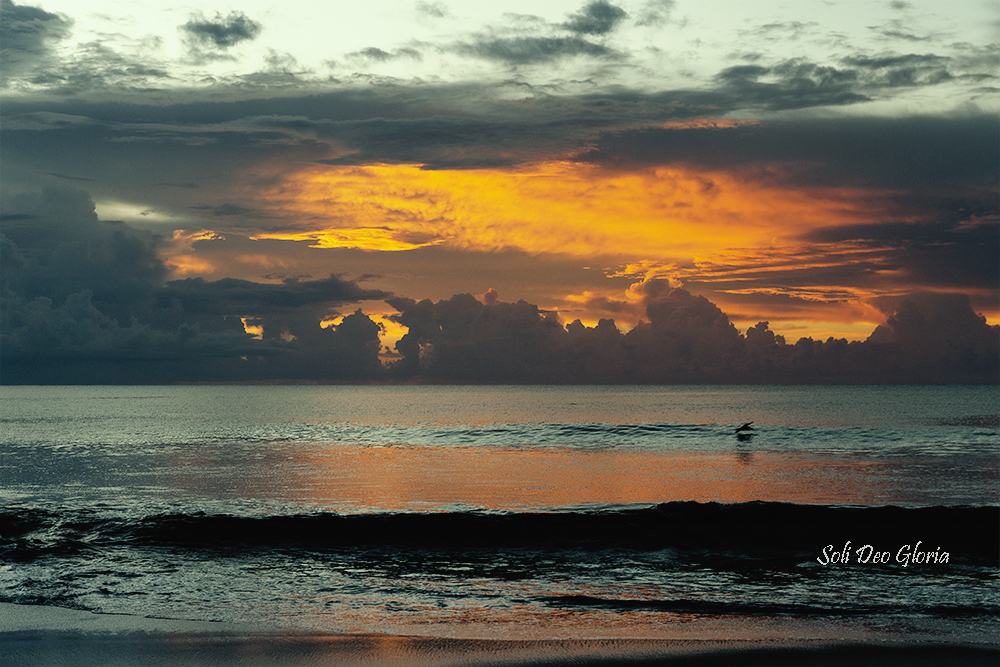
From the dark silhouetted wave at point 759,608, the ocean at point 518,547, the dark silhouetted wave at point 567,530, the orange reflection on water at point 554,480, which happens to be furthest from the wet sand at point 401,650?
the orange reflection on water at point 554,480

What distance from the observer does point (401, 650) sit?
8672mm

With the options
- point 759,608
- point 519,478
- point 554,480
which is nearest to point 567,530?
point 759,608

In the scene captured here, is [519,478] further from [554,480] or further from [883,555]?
[883,555]

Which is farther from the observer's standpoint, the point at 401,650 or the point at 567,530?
the point at 567,530

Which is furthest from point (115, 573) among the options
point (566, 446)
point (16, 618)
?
point (566, 446)

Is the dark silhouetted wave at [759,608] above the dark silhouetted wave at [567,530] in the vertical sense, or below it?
above

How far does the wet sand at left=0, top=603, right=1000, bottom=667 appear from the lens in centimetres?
833

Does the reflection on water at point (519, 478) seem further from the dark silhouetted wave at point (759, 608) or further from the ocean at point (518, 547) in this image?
the dark silhouetted wave at point (759, 608)

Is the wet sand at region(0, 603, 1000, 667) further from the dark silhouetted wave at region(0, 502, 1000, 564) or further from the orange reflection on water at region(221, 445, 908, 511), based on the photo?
the orange reflection on water at region(221, 445, 908, 511)

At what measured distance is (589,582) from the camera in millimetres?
12766

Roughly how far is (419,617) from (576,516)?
9064 mm

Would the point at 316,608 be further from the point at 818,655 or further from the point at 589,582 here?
the point at 818,655

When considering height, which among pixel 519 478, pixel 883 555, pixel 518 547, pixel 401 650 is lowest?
pixel 519 478

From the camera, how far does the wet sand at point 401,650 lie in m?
8.33
